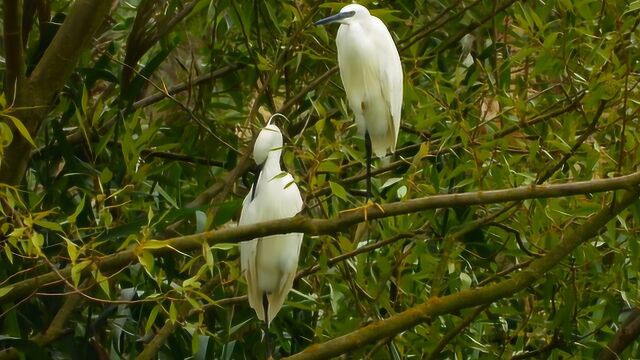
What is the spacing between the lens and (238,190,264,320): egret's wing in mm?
2291

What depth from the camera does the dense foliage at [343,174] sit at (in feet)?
6.85

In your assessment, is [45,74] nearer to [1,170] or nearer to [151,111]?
[1,170]

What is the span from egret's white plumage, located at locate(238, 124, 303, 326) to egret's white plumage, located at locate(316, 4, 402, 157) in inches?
7.3

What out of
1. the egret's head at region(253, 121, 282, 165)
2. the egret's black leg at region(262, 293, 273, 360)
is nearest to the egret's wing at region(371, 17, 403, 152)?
the egret's head at region(253, 121, 282, 165)

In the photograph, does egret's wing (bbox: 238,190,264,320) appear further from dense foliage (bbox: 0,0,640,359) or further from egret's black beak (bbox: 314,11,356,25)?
egret's black beak (bbox: 314,11,356,25)

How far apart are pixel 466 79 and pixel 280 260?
54 cm

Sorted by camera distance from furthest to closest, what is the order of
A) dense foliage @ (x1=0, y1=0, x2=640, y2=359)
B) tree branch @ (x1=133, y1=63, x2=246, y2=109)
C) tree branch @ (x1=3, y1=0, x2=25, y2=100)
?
tree branch @ (x1=133, y1=63, x2=246, y2=109) → dense foliage @ (x1=0, y1=0, x2=640, y2=359) → tree branch @ (x1=3, y1=0, x2=25, y2=100)

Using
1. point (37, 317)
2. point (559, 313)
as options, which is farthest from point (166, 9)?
point (559, 313)

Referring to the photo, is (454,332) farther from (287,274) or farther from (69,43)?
(69,43)

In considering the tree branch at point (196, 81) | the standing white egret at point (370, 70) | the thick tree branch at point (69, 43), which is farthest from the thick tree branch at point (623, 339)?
the thick tree branch at point (69, 43)

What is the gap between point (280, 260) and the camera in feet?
7.89

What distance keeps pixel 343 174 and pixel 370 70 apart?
0.56 m

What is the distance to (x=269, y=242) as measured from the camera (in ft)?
8.09

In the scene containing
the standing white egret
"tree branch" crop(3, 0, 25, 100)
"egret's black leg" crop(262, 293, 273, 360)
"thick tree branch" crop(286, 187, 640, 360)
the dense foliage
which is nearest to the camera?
"thick tree branch" crop(286, 187, 640, 360)
